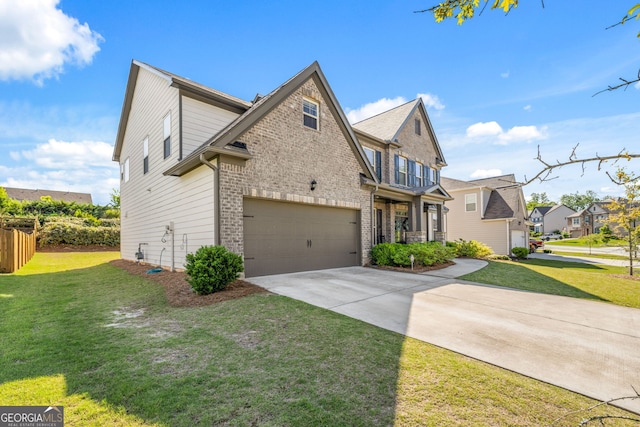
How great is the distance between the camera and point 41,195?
1909 inches

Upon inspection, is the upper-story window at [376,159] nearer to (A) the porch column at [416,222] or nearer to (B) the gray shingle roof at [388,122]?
(B) the gray shingle roof at [388,122]

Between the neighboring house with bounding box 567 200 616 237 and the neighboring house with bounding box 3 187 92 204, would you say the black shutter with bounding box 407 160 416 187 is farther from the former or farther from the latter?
the neighboring house with bounding box 567 200 616 237

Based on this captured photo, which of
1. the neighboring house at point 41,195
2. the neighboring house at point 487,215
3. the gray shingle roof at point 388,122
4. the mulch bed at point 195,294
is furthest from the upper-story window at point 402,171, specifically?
the neighboring house at point 41,195

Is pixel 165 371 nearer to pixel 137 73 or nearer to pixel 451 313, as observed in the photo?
pixel 451 313

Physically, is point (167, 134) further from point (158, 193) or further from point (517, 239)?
point (517, 239)

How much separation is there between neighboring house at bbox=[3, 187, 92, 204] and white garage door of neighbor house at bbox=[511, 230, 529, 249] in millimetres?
60759

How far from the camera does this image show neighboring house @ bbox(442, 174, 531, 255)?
76.1 ft

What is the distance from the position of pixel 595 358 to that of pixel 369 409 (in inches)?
133

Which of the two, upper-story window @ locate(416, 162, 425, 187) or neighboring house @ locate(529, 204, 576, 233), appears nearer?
upper-story window @ locate(416, 162, 425, 187)

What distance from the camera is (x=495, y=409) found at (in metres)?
2.64

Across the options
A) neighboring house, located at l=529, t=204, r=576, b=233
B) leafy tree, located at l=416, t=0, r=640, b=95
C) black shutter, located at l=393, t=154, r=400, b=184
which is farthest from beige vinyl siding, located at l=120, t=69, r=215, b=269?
neighboring house, located at l=529, t=204, r=576, b=233

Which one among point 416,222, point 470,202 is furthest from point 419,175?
point 470,202

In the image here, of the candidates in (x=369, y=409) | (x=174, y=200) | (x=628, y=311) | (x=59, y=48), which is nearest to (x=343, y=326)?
(x=369, y=409)

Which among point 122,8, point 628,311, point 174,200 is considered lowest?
point 628,311
